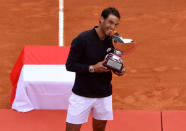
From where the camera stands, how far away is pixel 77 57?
296 centimetres

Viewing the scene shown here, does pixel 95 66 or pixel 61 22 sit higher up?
pixel 95 66

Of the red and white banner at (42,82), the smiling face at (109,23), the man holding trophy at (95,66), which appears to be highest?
the smiling face at (109,23)

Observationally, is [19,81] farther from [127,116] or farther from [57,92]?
[127,116]

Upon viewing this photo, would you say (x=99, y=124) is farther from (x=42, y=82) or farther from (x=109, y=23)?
(x=42, y=82)

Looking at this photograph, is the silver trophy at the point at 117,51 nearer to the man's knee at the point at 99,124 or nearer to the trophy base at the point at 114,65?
the trophy base at the point at 114,65

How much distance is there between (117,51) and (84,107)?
0.57m

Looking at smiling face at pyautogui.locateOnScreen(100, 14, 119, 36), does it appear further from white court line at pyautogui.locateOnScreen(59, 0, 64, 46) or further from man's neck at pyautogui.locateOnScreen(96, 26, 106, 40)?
white court line at pyautogui.locateOnScreen(59, 0, 64, 46)

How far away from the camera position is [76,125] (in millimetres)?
3145

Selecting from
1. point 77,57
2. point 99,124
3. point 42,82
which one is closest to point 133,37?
point 42,82

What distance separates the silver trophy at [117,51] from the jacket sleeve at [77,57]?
20 cm

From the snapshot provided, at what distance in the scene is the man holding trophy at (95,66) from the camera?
290 centimetres

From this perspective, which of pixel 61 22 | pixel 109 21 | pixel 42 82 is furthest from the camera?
pixel 61 22

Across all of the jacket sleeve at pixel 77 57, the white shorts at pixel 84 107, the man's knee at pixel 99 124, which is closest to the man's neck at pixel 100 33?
the jacket sleeve at pixel 77 57

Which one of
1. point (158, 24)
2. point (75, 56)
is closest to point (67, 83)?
point (75, 56)
